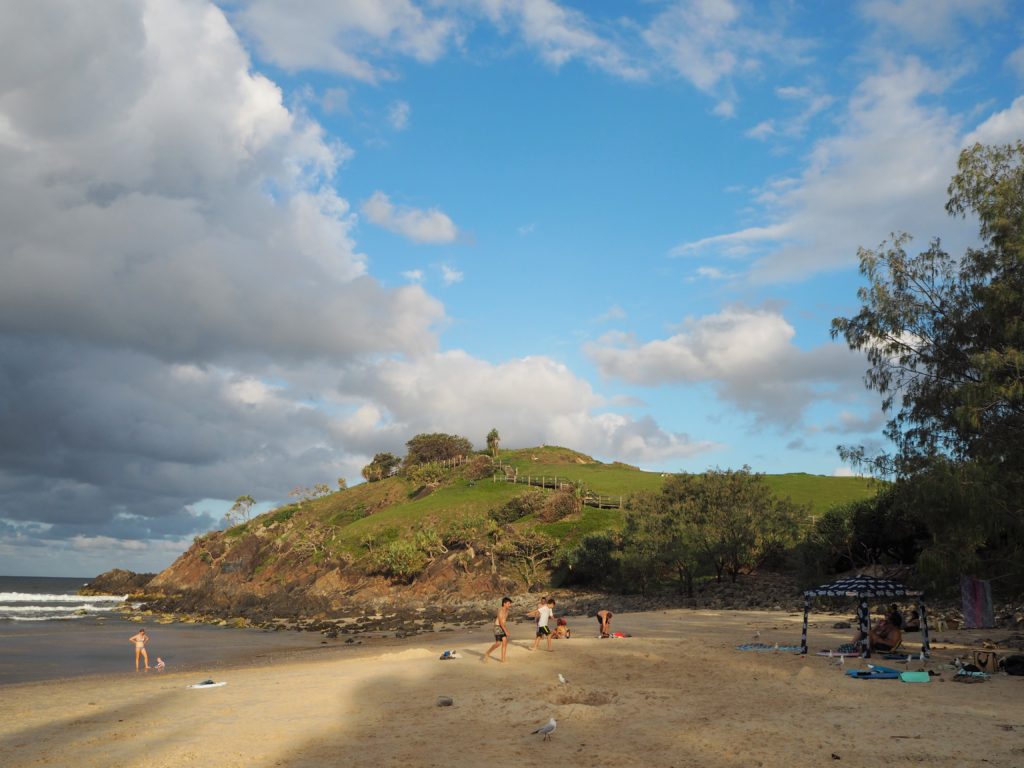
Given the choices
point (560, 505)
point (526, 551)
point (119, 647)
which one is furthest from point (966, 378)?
point (560, 505)

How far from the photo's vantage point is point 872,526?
48.2 meters

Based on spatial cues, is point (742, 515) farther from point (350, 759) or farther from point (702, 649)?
point (350, 759)

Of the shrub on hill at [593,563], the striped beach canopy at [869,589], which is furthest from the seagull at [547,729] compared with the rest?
the shrub on hill at [593,563]

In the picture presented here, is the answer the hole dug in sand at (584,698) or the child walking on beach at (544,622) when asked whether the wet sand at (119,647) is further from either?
the hole dug in sand at (584,698)

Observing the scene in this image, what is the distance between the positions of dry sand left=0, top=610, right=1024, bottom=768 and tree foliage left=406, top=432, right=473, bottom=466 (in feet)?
374

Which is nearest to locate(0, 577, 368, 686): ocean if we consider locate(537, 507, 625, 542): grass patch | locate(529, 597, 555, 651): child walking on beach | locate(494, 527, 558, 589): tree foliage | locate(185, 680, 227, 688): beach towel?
locate(185, 680, 227, 688): beach towel

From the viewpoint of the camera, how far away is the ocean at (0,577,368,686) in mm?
31706

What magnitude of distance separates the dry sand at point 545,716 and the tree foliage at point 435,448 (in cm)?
11410

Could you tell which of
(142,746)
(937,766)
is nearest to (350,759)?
(142,746)

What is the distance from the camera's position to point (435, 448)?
459 feet

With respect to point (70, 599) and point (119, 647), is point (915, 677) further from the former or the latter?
point (70, 599)

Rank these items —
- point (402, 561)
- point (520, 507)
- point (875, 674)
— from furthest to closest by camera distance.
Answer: point (520, 507), point (402, 561), point (875, 674)

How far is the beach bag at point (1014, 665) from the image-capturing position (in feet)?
58.8

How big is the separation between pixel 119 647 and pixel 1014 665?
141 feet
